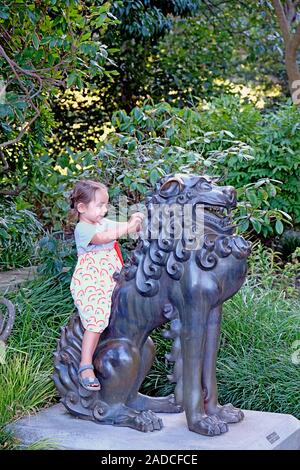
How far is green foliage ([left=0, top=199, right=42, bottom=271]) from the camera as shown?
6.15 meters

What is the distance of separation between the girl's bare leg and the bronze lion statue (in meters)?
0.06

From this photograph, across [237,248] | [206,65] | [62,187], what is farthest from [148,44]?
[237,248]

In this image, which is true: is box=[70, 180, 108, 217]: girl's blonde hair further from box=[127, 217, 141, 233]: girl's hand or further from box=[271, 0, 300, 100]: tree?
box=[271, 0, 300, 100]: tree

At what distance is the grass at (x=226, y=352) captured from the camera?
4.52m

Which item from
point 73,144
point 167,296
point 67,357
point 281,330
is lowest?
point 73,144

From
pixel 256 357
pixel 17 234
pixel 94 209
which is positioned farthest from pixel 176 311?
pixel 17 234

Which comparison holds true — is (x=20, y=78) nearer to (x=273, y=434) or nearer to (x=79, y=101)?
(x=273, y=434)

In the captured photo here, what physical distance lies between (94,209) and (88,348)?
71cm

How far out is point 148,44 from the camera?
11.3 meters

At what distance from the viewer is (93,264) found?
4.12 metres

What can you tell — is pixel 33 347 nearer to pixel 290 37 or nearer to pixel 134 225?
pixel 134 225

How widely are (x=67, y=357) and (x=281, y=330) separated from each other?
5.83 feet

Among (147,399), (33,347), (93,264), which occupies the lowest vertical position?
(33,347)

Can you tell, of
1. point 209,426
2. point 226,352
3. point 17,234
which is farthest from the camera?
point 17,234
